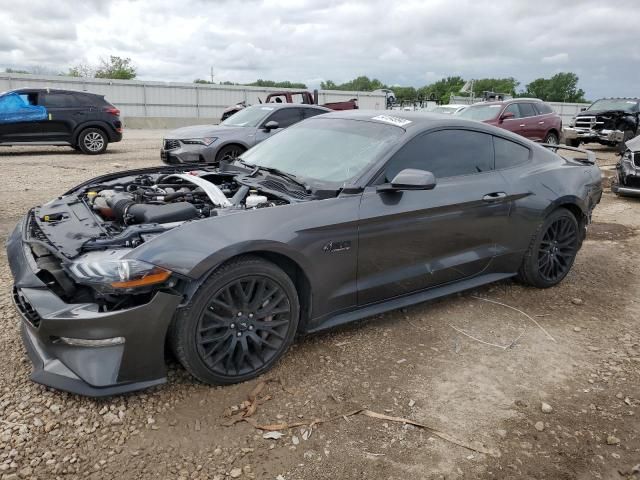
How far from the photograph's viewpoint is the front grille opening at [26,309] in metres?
2.67

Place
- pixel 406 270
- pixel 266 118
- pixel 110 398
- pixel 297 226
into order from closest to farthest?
pixel 110 398
pixel 297 226
pixel 406 270
pixel 266 118

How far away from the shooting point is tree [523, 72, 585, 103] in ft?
270

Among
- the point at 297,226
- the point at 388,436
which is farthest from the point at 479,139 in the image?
the point at 388,436

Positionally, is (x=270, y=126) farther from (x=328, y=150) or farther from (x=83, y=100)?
(x=328, y=150)

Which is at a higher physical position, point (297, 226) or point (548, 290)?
point (297, 226)

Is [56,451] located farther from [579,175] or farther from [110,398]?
[579,175]

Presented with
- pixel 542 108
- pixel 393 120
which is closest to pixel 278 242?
pixel 393 120

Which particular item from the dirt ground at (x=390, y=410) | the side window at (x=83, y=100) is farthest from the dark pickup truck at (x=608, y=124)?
the dirt ground at (x=390, y=410)

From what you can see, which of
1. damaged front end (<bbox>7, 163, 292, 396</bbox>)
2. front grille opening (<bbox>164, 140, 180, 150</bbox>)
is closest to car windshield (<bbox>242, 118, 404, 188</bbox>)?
damaged front end (<bbox>7, 163, 292, 396</bbox>)

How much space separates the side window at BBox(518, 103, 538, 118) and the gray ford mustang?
10002mm

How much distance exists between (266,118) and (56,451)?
8628 millimetres

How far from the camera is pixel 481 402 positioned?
9.76 feet

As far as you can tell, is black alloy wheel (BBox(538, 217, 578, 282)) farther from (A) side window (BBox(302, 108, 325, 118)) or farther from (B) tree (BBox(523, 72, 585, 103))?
(B) tree (BBox(523, 72, 585, 103))

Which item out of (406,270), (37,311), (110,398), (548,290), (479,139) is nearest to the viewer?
(37,311)
